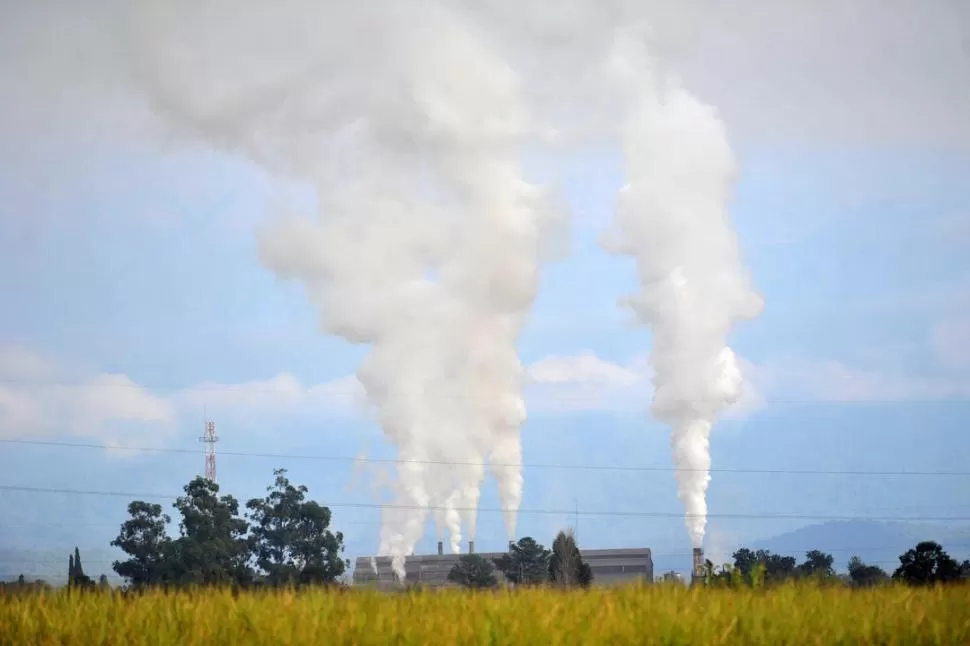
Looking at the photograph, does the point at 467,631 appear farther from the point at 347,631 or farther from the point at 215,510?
the point at 215,510

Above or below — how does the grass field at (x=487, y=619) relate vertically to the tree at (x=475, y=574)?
above

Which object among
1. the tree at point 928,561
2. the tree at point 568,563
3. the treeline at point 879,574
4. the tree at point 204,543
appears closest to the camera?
the treeline at point 879,574

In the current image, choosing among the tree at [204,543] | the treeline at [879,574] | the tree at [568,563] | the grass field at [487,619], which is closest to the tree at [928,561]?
the treeline at [879,574]

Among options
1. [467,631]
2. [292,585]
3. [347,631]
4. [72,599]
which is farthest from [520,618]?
[72,599]

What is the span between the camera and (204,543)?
165 meters

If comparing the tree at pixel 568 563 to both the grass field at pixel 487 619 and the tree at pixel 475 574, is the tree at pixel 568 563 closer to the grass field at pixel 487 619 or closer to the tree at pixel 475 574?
the tree at pixel 475 574

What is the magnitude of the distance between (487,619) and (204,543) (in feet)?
475

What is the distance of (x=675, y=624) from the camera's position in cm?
2658

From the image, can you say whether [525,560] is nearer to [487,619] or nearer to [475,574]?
[475,574]

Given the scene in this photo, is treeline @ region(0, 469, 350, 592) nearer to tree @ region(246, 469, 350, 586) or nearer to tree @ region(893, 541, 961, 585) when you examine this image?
tree @ region(246, 469, 350, 586)

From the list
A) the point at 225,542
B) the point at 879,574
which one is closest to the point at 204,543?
the point at 225,542

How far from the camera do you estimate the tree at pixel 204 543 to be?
160 m

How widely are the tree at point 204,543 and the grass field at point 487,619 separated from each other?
420ft

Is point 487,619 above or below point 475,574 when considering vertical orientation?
above
